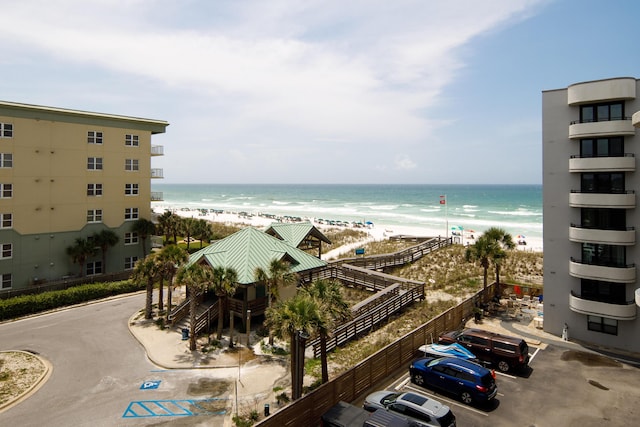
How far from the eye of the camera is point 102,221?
38.1 m

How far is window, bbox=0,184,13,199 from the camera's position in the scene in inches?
1261

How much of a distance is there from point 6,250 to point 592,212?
42.8 meters

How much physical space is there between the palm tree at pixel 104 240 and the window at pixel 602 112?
39000mm

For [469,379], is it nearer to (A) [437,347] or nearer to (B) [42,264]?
(A) [437,347]

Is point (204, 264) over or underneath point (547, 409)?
over

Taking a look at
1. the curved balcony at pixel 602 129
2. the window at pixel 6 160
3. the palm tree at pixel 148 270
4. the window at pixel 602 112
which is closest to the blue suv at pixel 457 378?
the curved balcony at pixel 602 129

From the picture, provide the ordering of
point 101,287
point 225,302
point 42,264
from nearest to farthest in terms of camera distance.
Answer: point 225,302, point 101,287, point 42,264

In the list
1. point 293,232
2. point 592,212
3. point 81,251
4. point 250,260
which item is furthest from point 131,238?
point 592,212

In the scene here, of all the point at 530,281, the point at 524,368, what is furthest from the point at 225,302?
the point at 530,281

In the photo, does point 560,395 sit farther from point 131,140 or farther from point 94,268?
point 131,140

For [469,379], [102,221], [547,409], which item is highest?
[102,221]

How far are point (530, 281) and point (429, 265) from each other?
948 cm

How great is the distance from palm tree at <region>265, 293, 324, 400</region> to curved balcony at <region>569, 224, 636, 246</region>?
55.6ft

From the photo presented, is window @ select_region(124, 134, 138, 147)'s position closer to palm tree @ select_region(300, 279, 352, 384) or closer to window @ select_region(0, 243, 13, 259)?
window @ select_region(0, 243, 13, 259)
